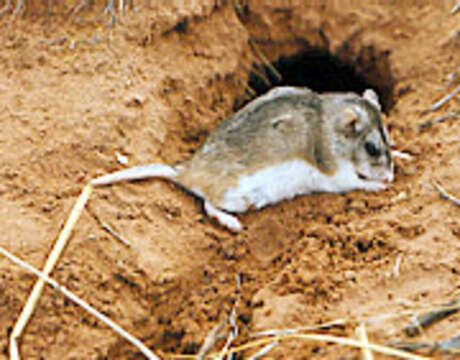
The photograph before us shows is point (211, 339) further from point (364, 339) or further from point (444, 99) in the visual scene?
point (444, 99)

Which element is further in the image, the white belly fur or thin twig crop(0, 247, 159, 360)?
the white belly fur

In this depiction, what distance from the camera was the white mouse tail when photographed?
10.2 ft

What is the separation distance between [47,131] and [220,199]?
1317mm

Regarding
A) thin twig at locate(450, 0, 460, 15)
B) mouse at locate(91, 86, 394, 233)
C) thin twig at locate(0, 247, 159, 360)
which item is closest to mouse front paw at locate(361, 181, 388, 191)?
mouse at locate(91, 86, 394, 233)

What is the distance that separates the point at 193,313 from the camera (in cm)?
284

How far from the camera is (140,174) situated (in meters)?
3.19

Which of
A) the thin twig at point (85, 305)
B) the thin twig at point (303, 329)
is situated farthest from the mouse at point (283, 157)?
the thin twig at point (303, 329)

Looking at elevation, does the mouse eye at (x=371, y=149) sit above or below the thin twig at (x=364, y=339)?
above

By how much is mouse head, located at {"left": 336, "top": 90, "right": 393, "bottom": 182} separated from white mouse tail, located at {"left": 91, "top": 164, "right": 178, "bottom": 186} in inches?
51.3

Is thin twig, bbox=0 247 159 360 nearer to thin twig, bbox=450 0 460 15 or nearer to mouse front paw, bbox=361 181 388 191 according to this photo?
mouse front paw, bbox=361 181 388 191

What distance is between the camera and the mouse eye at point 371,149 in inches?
137

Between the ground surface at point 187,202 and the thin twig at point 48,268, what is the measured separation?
0.05m

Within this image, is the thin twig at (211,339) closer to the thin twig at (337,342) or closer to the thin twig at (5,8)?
the thin twig at (337,342)

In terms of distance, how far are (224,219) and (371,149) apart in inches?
48.5
